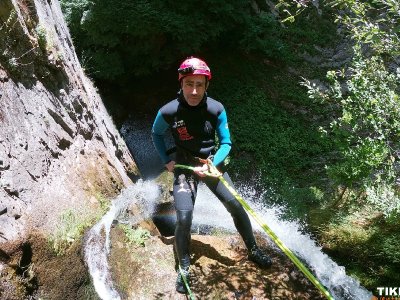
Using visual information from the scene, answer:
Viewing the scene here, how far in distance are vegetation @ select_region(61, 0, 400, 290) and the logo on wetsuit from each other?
221cm

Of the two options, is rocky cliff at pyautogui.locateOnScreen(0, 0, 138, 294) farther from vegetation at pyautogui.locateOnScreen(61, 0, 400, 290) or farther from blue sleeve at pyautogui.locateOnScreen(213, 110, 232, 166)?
vegetation at pyautogui.locateOnScreen(61, 0, 400, 290)

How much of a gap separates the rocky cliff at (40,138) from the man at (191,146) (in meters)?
1.23

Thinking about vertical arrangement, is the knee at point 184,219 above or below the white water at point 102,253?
above

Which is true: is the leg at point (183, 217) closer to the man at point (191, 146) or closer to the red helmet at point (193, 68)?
the man at point (191, 146)

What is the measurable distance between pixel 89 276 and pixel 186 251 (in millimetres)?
Answer: 1067

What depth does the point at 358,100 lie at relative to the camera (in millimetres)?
4828

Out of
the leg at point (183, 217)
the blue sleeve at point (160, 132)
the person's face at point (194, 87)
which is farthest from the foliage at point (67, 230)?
the person's face at point (194, 87)

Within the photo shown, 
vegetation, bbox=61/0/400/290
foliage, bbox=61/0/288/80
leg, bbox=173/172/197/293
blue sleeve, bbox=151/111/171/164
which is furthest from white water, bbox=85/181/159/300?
foliage, bbox=61/0/288/80

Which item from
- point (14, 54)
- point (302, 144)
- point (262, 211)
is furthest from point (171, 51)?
point (14, 54)

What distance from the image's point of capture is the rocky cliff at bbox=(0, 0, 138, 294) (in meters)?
3.46

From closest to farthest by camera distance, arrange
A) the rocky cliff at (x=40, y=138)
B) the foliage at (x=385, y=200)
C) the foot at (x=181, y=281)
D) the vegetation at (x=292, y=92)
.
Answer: the rocky cliff at (x=40, y=138) → the foot at (x=181, y=281) → the foliage at (x=385, y=200) → the vegetation at (x=292, y=92)

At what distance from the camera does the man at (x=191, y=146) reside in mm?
3844

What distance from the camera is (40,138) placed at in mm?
4211

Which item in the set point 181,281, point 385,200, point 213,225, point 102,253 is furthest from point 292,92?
point 102,253
